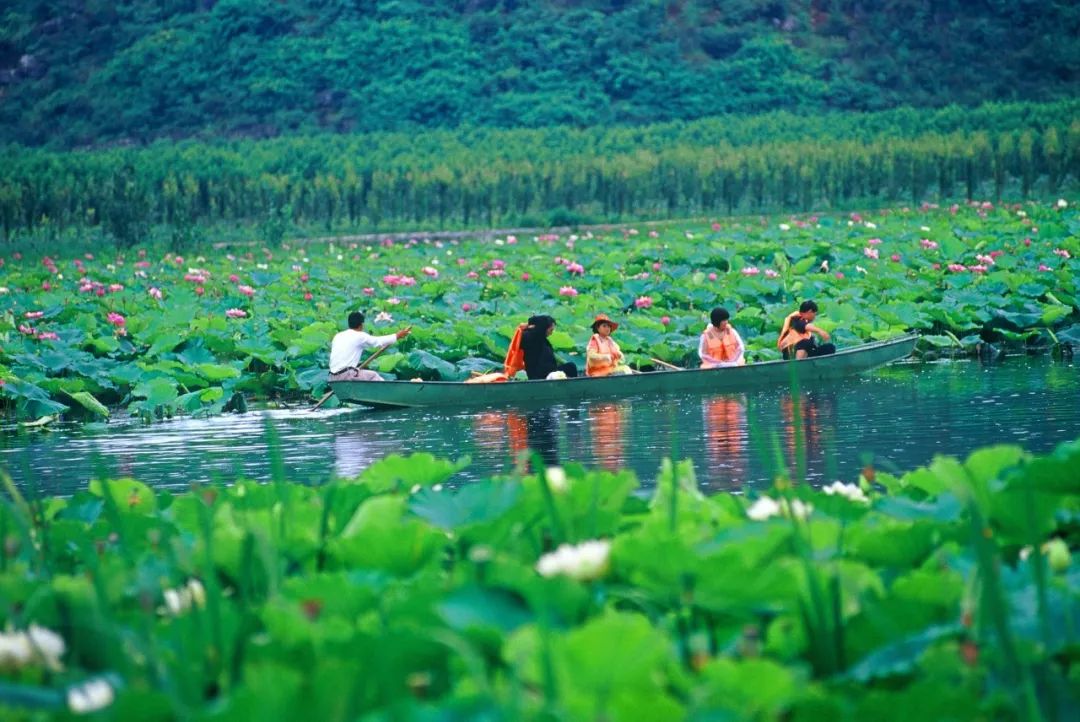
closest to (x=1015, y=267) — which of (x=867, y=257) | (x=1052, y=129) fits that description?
(x=867, y=257)

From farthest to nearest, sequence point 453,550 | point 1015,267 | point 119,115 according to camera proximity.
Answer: point 119,115, point 1015,267, point 453,550

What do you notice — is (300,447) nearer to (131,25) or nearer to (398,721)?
(398,721)

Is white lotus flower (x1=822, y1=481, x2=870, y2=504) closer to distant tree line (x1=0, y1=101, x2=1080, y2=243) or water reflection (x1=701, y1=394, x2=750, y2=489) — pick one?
water reflection (x1=701, y1=394, x2=750, y2=489)

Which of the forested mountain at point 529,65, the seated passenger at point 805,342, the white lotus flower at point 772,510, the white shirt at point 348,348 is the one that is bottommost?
the seated passenger at point 805,342

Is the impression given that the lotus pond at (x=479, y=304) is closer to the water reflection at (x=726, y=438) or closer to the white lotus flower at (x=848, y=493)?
the water reflection at (x=726, y=438)

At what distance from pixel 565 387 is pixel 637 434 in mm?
2082

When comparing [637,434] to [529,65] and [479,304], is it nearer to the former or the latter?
[479,304]

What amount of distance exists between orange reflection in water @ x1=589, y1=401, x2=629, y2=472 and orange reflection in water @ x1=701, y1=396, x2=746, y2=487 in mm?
551

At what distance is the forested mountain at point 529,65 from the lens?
58.2 metres

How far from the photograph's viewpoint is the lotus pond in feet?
42.3

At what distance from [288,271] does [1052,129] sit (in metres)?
21.3

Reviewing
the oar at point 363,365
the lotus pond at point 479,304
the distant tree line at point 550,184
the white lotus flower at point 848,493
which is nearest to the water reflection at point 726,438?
the lotus pond at point 479,304

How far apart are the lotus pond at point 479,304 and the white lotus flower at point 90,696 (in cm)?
1045

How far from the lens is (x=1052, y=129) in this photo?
3428 cm
